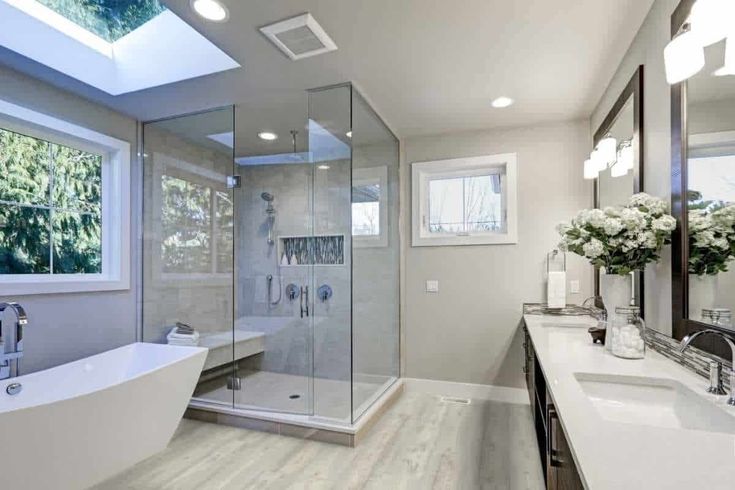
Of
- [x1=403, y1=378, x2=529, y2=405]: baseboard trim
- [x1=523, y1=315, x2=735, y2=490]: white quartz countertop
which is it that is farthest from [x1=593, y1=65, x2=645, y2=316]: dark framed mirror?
[x1=403, y1=378, x2=529, y2=405]: baseboard trim

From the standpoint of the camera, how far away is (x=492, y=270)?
11.8 feet

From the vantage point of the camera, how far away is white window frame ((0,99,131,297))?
2514mm

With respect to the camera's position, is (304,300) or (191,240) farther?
(304,300)

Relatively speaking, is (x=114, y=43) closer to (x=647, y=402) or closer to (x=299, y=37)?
(x=299, y=37)

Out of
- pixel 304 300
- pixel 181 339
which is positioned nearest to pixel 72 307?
pixel 181 339

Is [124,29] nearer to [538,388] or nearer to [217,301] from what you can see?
[217,301]

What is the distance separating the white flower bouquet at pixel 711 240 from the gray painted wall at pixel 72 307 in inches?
149

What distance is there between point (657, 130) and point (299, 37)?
197 centimetres

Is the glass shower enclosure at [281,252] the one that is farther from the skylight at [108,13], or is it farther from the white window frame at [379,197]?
the skylight at [108,13]

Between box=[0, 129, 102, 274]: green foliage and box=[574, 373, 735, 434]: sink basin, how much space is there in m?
3.47

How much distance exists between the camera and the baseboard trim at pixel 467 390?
349 centimetres

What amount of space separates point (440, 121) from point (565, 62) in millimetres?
1207

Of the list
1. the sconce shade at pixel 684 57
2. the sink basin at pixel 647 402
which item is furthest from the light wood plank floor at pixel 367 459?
the sconce shade at pixel 684 57

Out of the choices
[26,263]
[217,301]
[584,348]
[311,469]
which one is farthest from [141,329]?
[584,348]
